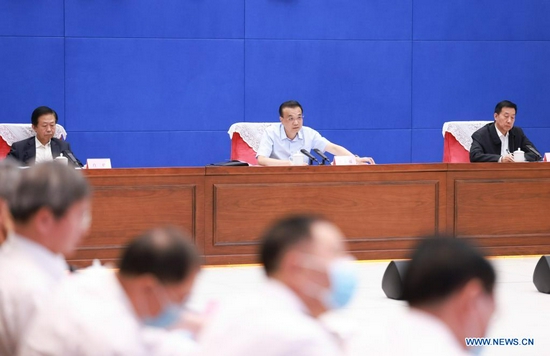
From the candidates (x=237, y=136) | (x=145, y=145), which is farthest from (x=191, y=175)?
(x=145, y=145)

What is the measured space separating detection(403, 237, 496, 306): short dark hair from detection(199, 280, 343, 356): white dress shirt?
0.16 metres

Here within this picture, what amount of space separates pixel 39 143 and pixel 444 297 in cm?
592

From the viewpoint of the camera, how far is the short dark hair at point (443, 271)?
1.35 metres

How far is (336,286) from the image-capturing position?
1.55m

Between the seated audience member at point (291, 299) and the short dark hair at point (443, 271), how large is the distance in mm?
167

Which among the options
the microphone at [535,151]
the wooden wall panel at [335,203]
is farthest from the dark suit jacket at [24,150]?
the microphone at [535,151]

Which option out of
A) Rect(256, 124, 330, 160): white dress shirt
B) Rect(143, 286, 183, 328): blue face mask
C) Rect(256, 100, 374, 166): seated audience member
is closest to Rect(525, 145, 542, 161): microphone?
Rect(256, 100, 374, 166): seated audience member

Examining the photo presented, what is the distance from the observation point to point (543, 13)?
9.21m

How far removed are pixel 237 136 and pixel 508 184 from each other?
6.82 feet

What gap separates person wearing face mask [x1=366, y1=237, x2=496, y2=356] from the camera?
135 centimetres

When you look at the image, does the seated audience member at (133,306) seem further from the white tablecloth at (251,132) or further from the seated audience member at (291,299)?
the white tablecloth at (251,132)

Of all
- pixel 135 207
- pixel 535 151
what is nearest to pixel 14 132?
pixel 135 207

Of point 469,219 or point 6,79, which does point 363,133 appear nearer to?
point 469,219

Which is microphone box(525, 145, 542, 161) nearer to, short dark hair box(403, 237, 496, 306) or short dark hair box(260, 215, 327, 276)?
short dark hair box(260, 215, 327, 276)
